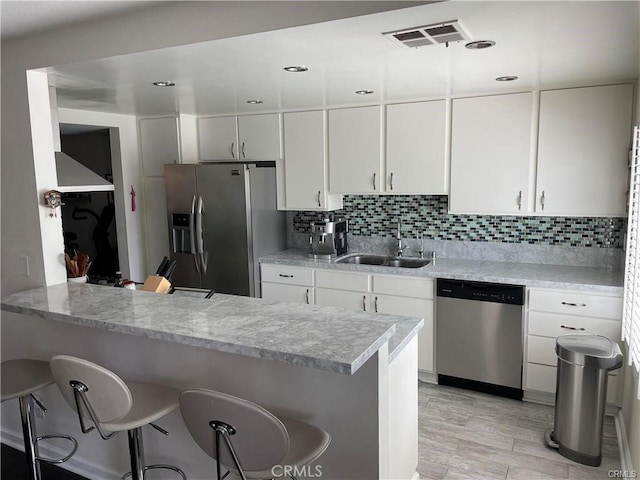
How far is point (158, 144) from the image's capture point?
4457 mm

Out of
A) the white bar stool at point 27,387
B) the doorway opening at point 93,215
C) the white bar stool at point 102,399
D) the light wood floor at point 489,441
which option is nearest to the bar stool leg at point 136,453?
the white bar stool at point 102,399

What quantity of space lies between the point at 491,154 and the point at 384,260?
4.17ft

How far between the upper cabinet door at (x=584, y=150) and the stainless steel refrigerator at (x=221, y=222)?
2.18 metres

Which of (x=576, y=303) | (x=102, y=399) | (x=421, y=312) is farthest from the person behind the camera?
(x=421, y=312)

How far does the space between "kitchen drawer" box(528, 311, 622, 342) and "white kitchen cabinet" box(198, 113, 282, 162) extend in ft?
7.96

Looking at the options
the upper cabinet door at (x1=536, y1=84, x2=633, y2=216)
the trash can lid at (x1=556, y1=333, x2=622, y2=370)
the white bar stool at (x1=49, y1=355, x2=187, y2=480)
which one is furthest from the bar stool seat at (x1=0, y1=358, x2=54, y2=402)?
the upper cabinet door at (x1=536, y1=84, x2=633, y2=216)

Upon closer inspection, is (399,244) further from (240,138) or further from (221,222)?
(240,138)

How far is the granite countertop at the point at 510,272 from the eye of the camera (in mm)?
3088

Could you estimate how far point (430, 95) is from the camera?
11.5 feet

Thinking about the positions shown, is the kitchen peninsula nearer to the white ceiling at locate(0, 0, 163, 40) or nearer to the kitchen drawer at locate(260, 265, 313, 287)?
the white ceiling at locate(0, 0, 163, 40)

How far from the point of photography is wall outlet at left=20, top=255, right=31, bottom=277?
2721 mm

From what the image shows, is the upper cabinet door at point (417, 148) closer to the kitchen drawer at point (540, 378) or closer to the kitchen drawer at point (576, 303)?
the kitchen drawer at point (576, 303)

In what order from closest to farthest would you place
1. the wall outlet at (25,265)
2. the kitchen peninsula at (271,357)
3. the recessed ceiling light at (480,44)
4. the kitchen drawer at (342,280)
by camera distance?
1. the kitchen peninsula at (271,357)
2. the recessed ceiling light at (480,44)
3. the wall outlet at (25,265)
4. the kitchen drawer at (342,280)

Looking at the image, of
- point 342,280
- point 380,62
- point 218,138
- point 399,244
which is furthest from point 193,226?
point 380,62
